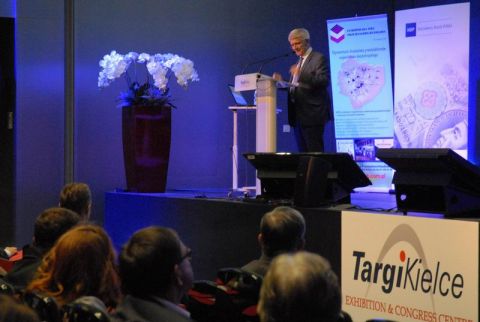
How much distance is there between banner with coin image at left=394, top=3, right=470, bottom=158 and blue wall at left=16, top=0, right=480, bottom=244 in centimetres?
57

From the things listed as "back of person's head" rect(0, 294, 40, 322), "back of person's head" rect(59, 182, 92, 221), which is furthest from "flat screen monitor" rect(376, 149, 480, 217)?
"back of person's head" rect(0, 294, 40, 322)

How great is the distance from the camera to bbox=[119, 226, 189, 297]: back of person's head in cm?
193

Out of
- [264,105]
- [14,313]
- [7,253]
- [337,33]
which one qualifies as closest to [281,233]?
[7,253]

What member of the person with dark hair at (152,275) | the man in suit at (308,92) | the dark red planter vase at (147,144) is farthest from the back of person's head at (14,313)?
the dark red planter vase at (147,144)

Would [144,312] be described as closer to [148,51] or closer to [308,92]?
[308,92]

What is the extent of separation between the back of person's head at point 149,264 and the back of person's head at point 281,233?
40.3 inches

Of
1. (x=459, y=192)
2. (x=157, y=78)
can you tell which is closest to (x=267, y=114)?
(x=157, y=78)

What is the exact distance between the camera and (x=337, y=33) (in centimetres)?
754

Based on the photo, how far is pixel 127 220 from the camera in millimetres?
5918

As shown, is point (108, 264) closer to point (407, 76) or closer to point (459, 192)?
point (459, 192)

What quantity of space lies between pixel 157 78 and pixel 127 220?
1.30m

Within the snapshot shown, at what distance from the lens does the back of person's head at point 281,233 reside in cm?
294

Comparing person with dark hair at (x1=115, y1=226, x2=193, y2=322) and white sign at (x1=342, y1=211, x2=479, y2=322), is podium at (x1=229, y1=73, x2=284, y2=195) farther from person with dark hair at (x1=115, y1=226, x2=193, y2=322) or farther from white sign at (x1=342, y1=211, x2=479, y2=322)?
person with dark hair at (x1=115, y1=226, x2=193, y2=322)

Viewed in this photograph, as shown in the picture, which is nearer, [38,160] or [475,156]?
[38,160]
